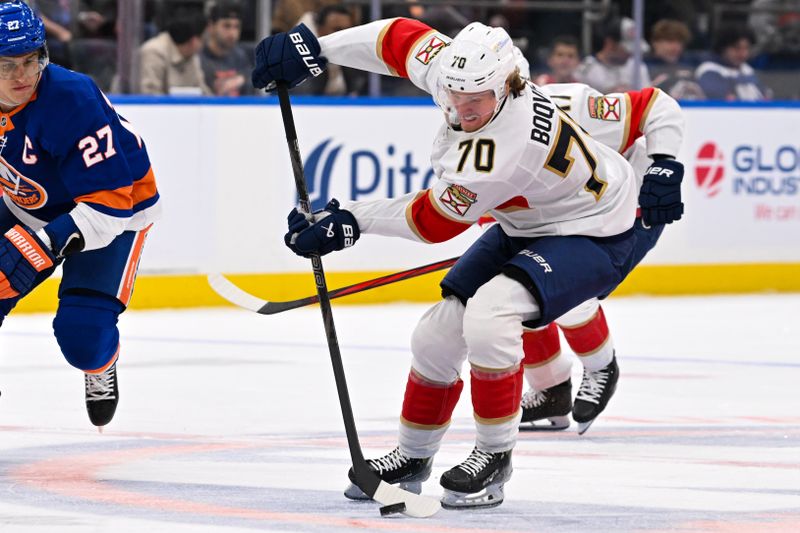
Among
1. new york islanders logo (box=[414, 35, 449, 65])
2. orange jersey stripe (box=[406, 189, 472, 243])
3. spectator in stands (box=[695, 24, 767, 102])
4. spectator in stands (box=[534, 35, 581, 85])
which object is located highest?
new york islanders logo (box=[414, 35, 449, 65])

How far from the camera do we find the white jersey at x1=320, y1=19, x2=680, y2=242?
365cm

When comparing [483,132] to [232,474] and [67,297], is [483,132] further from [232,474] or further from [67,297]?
[67,297]

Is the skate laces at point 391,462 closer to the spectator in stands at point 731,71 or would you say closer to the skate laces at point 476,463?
the skate laces at point 476,463

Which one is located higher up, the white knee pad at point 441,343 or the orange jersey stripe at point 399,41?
the orange jersey stripe at point 399,41

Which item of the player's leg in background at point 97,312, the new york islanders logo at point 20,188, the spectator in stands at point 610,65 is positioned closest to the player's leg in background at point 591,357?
the player's leg in background at point 97,312

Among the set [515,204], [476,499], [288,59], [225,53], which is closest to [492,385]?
[476,499]

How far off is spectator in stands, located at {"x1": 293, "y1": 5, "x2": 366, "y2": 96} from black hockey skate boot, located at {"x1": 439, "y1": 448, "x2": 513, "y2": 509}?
4.94 m

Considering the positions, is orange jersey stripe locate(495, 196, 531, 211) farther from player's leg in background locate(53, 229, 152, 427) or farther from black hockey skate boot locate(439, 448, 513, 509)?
player's leg in background locate(53, 229, 152, 427)

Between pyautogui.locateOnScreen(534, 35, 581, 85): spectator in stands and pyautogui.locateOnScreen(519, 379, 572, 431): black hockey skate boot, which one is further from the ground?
pyautogui.locateOnScreen(519, 379, 572, 431): black hockey skate boot

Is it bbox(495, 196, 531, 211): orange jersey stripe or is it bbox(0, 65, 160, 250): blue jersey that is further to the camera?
bbox(0, 65, 160, 250): blue jersey

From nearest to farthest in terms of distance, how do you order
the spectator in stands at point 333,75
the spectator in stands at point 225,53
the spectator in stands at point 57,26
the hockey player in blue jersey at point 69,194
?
the hockey player in blue jersey at point 69,194 < the spectator in stands at point 57,26 < the spectator in stands at point 225,53 < the spectator in stands at point 333,75

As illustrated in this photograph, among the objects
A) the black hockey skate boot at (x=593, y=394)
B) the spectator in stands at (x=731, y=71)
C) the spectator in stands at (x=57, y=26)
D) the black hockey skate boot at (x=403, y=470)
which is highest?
the black hockey skate boot at (x=403, y=470)

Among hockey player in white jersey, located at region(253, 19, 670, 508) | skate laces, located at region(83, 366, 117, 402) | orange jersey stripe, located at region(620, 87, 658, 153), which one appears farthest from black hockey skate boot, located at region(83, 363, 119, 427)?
orange jersey stripe, located at region(620, 87, 658, 153)

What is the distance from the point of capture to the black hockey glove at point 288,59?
4176 millimetres
